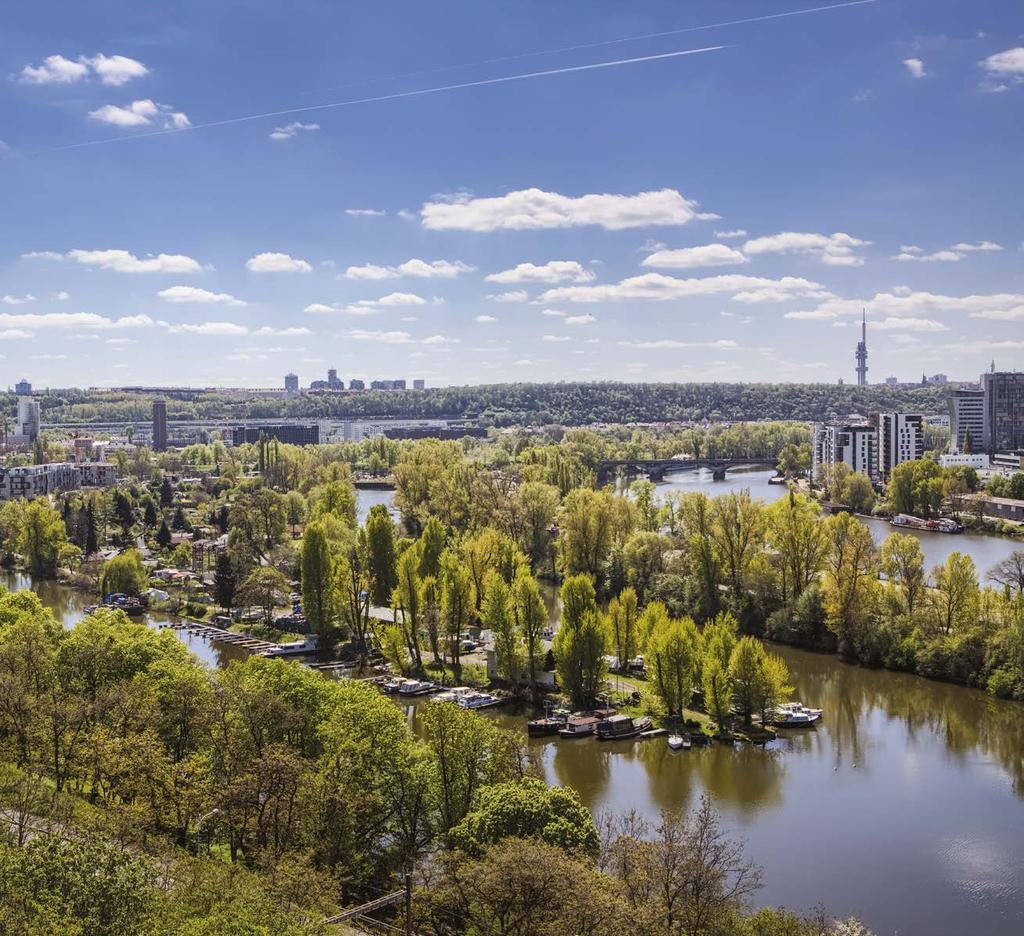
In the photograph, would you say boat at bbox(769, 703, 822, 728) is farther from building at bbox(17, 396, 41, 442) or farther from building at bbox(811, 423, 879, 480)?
building at bbox(17, 396, 41, 442)

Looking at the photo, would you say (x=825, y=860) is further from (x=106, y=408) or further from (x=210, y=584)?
(x=106, y=408)

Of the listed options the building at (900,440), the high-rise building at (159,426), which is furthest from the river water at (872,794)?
the high-rise building at (159,426)

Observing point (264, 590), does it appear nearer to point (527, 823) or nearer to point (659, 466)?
point (527, 823)

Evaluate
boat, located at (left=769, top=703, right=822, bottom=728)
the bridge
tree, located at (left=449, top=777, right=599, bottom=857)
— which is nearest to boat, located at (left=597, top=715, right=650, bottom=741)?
boat, located at (left=769, top=703, right=822, bottom=728)

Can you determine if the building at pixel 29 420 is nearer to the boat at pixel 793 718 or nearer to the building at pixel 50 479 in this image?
the building at pixel 50 479

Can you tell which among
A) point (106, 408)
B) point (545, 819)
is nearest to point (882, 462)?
point (545, 819)
